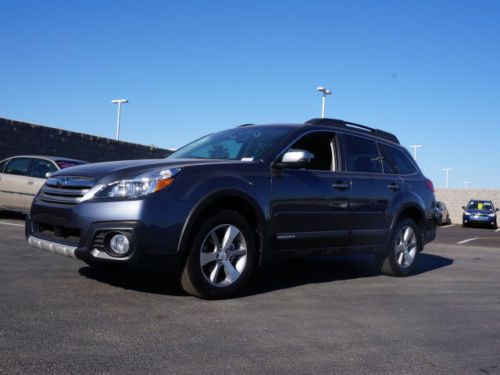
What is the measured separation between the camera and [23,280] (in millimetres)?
4938

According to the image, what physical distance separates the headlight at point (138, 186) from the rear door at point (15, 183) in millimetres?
7514

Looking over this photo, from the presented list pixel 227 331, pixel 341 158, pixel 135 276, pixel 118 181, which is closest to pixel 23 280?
pixel 135 276

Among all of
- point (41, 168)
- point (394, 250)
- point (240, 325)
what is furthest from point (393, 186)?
point (41, 168)

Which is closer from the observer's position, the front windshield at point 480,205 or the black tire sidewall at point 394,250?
the black tire sidewall at point 394,250

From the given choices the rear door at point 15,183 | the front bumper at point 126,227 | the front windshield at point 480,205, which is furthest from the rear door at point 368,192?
the front windshield at point 480,205

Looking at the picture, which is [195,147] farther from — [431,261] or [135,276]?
[431,261]

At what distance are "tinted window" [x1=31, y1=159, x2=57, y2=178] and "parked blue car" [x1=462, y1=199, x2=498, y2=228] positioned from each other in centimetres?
2366

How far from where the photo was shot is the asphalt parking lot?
3.09 m

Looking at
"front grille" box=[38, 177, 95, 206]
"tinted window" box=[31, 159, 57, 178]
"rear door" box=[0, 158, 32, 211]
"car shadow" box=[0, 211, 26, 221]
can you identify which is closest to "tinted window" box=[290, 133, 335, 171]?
"front grille" box=[38, 177, 95, 206]

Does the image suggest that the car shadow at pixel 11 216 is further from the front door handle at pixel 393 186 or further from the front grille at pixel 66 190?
the front door handle at pixel 393 186

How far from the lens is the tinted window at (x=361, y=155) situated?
621cm

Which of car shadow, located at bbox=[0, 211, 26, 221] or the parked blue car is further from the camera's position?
the parked blue car

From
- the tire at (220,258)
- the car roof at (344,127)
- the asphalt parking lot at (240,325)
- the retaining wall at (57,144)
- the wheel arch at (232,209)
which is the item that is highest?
the retaining wall at (57,144)

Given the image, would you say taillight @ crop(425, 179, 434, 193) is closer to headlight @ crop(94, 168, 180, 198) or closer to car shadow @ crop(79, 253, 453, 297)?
car shadow @ crop(79, 253, 453, 297)
